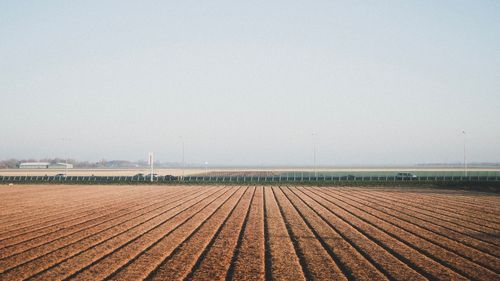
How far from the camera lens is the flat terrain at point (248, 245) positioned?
10797 mm

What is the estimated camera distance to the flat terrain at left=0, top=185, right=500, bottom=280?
1080 cm

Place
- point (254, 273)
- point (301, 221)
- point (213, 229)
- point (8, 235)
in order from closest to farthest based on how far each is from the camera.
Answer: point (254, 273) < point (8, 235) < point (213, 229) < point (301, 221)

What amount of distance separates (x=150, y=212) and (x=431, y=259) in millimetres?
16774

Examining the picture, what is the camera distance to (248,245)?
46.7 ft

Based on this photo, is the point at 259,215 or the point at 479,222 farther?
the point at 259,215

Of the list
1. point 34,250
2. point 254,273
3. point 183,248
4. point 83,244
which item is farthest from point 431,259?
point 34,250

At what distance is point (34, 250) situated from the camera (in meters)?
13.3

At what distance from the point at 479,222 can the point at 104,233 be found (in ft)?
62.6

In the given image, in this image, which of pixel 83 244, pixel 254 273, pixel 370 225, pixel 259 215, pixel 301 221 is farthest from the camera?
pixel 259 215

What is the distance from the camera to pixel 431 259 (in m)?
12.4

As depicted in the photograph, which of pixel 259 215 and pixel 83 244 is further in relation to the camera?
pixel 259 215

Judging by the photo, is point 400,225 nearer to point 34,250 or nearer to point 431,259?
point 431,259

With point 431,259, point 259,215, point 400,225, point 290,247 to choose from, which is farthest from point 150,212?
point 431,259

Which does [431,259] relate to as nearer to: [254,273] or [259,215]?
[254,273]
